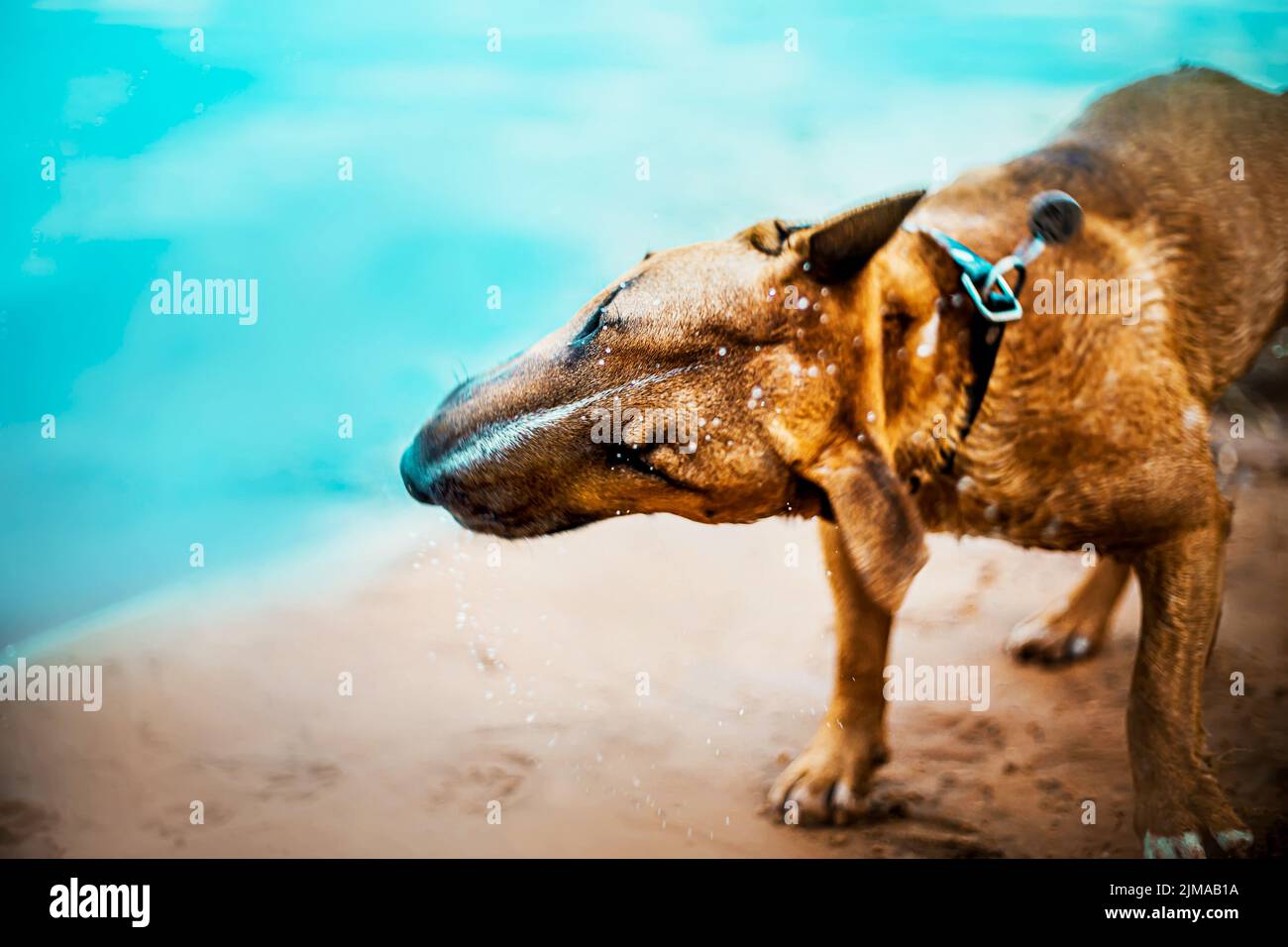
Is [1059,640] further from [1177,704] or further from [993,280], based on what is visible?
[993,280]

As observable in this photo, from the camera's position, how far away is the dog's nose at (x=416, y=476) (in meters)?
1.87

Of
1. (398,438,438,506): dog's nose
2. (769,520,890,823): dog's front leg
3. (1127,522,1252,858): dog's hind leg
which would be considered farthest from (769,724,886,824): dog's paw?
(398,438,438,506): dog's nose

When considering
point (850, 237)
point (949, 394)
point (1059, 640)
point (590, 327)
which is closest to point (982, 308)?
point (949, 394)

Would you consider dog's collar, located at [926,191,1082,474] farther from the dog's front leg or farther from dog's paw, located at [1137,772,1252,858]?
dog's paw, located at [1137,772,1252,858]

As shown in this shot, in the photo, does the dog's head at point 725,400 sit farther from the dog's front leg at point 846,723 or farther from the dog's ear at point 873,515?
the dog's front leg at point 846,723

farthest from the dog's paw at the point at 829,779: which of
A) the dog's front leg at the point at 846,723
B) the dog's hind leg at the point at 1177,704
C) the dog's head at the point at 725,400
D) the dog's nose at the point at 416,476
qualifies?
the dog's nose at the point at 416,476

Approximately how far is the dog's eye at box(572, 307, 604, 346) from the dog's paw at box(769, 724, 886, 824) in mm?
1363

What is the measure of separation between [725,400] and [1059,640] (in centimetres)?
193

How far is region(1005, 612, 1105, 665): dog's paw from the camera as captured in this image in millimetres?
3127

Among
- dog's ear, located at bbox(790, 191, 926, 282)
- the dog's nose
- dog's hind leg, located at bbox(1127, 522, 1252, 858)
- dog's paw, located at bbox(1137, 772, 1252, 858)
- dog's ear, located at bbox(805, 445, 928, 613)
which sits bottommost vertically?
dog's paw, located at bbox(1137, 772, 1252, 858)

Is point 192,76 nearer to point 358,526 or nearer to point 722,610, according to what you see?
point 358,526

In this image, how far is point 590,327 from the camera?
178 centimetres
